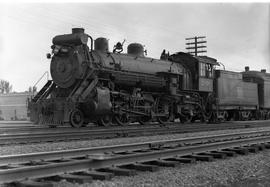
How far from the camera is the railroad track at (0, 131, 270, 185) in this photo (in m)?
5.29

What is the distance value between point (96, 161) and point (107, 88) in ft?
34.7

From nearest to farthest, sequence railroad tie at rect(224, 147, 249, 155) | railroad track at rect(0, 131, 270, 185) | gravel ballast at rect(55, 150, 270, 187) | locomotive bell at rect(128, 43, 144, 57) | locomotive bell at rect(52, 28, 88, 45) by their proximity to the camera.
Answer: railroad track at rect(0, 131, 270, 185), gravel ballast at rect(55, 150, 270, 187), railroad tie at rect(224, 147, 249, 155), locomotive bell at rect(52, 28, 88, 45), locomotive bell at rect(128, 43, 144, 57)

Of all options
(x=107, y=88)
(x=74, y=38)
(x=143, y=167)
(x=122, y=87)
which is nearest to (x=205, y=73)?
(x=122, y=87)

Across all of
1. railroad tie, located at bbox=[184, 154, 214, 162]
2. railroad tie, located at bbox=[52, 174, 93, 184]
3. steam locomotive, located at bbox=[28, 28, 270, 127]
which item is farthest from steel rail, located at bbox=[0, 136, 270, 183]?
steam locomotive, located at bbox=[28, 28, 270, 127]

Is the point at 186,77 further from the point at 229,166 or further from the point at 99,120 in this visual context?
the point at 229,166

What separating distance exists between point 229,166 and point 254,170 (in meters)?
0.47

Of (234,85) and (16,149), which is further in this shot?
(234,85)

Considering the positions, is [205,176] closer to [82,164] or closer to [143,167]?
[143,167]

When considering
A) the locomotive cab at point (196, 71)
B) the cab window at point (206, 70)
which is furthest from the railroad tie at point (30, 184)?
the cab window at point (206, 70)

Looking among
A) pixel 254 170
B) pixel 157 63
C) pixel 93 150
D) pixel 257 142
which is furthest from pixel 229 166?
pixel 157 63

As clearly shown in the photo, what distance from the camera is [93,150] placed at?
305 inches

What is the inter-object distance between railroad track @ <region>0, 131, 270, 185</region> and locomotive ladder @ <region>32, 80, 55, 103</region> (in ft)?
30.6

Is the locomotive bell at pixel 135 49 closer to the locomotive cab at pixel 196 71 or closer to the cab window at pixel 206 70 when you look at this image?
the locomotive cab at pixel 196 71

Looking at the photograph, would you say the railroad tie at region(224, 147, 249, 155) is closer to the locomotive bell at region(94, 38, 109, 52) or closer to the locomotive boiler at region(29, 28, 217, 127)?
the locomotive boiler at region(29, 28, 217, 127)
